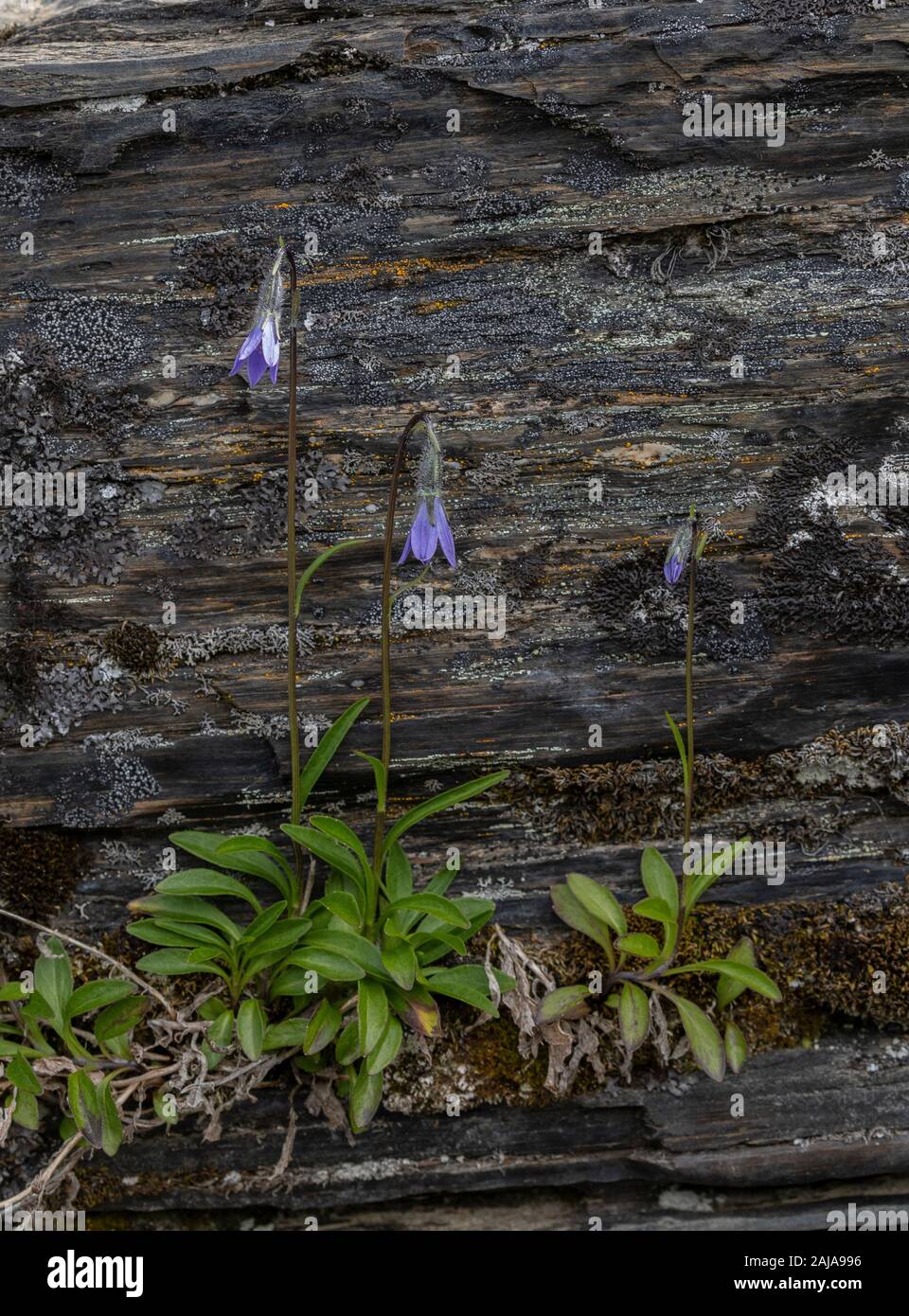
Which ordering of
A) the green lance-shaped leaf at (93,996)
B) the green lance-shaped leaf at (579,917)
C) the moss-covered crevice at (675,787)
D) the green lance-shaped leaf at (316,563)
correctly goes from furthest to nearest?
1. the moss-covered crevice at (675,787)
2. the green lance-shaped leaf at (579,917)
3. the green lance-shaped leaf at (93,996)
4. the green lance-shaped leaf at (316,563)

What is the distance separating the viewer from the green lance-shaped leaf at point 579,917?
11.6 ft

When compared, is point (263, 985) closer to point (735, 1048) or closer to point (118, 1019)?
point (118, 1019)

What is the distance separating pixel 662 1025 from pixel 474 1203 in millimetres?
969

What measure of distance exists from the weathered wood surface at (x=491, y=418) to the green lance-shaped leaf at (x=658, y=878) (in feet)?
0.60

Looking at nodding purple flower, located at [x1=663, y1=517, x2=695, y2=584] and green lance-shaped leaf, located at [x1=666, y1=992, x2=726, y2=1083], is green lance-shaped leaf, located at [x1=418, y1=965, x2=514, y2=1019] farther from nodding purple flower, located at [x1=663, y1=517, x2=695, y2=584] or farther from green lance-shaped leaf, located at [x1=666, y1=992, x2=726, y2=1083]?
nodding purple flower, located at [x1=663, y1=517, x2=695, y2=584]

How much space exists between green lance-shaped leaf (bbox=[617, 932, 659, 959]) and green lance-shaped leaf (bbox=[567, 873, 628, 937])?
10cm

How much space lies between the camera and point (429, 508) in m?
3.04

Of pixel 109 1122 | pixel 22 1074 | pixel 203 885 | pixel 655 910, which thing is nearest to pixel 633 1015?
pixel 655 910

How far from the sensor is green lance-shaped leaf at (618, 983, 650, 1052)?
332cm

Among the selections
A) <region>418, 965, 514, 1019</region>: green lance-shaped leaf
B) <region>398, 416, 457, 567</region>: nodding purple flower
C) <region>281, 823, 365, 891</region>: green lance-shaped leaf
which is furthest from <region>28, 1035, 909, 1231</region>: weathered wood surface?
<region>398, 416, 457, 567</region>: nodding purple flower

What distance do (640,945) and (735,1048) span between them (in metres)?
0.51

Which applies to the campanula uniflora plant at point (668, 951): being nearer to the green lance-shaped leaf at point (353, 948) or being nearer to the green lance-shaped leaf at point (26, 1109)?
the green lance-shaped leaf at point (353, 948)

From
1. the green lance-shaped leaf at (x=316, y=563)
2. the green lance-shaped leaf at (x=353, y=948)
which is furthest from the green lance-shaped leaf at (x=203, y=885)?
the green lance-shaped leaf at (x=316, y=563)

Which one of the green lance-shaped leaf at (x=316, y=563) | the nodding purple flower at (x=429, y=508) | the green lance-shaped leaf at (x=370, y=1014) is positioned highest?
the nodding purple flower at (x=429, y=508)
